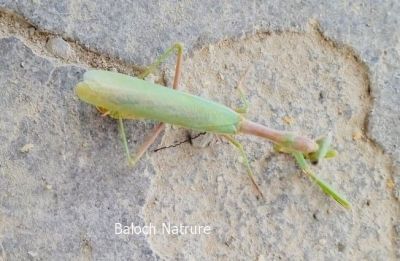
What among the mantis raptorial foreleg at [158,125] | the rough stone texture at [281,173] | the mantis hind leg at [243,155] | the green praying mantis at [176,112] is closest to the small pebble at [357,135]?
the rough stone texture at [281,173]

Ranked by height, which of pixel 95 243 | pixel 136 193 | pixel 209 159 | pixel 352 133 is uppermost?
pixel 352 133

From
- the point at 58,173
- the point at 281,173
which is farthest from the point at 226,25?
the point at 58,173

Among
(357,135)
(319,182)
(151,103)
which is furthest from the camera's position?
(357,135)

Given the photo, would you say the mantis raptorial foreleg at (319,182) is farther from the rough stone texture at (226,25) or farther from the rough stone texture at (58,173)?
the rough stone texture at (58,173)

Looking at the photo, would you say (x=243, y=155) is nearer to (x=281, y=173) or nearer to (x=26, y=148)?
(x=281, y=173)

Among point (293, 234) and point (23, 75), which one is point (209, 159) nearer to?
point (293, 234)

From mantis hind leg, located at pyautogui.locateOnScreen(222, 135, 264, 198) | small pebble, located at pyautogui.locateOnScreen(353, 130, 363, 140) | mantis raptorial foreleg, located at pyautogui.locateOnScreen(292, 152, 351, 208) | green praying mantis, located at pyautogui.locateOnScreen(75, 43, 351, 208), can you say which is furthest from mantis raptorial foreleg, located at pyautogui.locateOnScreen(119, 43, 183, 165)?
small pebble, located at pyautogui.locateOnScreen(353, 130, 363, 140)

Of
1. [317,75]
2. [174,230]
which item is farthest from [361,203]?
[174,230]
